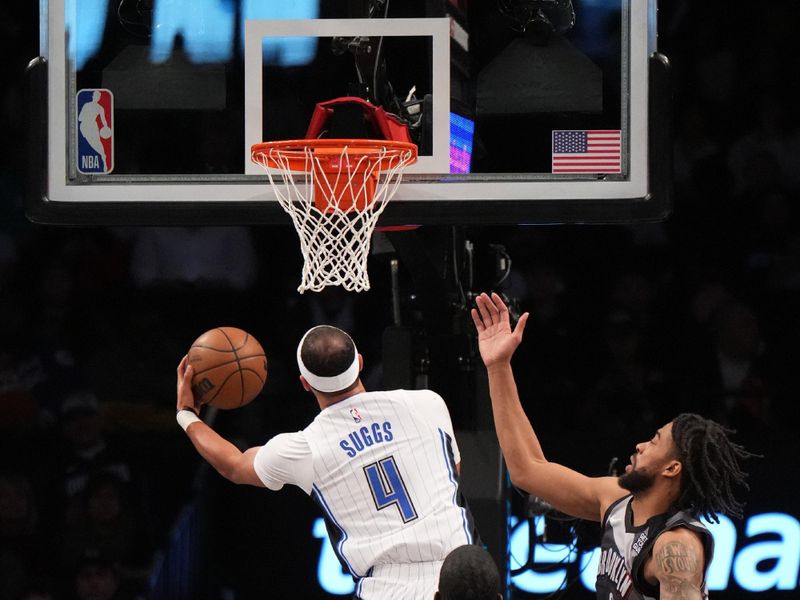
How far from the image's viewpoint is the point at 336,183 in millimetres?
4777

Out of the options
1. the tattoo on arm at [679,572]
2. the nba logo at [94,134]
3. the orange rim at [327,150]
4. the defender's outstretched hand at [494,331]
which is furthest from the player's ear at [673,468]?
the nba logo at [94,134]

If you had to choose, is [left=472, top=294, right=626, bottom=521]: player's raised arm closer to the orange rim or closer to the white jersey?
the white jersey

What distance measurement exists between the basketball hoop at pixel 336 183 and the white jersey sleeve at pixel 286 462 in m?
0.62

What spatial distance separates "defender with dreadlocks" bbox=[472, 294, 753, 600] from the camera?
374cm

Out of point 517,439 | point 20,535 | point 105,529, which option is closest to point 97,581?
point 105,529

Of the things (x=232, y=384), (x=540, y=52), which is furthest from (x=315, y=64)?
(x=232, y=384)

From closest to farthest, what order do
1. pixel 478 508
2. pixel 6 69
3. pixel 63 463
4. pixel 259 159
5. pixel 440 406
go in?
pixel 440 406
pixel 259 159
pixel 478 508
pixel 63 463
pixel 6 69

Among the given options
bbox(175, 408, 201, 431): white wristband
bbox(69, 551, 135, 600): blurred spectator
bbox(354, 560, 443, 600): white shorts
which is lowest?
bbox(69, 551, 135, 600): blurred spectator

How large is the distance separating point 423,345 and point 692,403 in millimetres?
2295

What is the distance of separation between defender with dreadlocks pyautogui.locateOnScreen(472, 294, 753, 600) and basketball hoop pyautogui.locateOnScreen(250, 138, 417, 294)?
0.74 meters

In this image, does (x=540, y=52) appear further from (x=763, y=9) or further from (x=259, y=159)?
(x=763, y=9)

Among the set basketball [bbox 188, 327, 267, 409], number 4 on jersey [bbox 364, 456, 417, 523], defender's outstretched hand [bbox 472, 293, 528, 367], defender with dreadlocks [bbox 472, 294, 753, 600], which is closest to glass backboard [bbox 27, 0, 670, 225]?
basketball [bbox 188, 327, 267, 409]

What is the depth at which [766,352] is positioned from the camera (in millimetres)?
7605

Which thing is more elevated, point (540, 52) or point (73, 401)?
point (540, 52)
